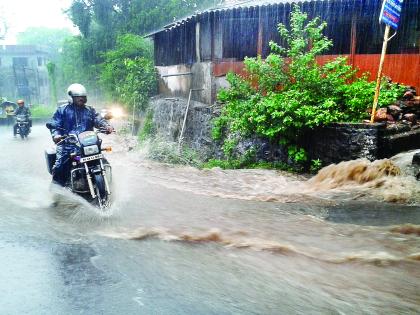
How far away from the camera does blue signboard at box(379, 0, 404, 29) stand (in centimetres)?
757

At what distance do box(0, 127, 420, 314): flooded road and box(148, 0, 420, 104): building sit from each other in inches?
222

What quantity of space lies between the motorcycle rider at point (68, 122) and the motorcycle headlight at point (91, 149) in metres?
0.60

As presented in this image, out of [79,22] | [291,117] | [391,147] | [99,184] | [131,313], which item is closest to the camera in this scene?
[131,313]

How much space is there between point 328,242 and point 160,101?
610 inches

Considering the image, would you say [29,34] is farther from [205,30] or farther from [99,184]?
[99,184]

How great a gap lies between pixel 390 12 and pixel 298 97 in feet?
8.20

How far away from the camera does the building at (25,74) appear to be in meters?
47.4

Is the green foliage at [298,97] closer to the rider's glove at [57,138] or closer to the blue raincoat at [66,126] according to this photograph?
the blue raincoat at [66,126]

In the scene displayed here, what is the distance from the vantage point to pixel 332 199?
6.42 m

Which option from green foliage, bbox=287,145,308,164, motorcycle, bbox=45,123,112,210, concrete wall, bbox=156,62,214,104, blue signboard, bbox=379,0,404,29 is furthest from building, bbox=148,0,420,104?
motorcycle, bbox=45,123,112,210

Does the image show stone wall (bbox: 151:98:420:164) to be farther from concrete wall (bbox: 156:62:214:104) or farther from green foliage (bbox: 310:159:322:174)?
concrete wall (bbox: 156:62:214:104)

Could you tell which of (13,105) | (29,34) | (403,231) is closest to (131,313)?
(403,231)

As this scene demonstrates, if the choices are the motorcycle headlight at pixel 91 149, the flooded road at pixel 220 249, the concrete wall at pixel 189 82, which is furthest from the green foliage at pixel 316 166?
the concrete wall at pixel 189 82

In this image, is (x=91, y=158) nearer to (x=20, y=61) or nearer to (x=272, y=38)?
(x=272, y=38)
